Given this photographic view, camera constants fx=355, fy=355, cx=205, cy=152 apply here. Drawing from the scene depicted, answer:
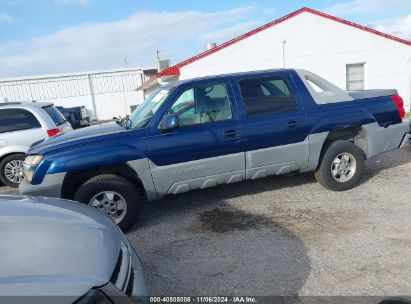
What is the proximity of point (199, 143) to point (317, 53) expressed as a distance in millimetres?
13221

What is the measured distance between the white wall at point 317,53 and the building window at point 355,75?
0.22 metres

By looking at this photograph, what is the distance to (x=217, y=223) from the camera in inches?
176

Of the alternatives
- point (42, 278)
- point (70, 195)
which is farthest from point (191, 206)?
point (42, 278)

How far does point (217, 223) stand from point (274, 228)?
2.37ft

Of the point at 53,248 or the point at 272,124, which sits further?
the point at 272,124

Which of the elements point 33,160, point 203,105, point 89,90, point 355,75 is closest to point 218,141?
point 203,105

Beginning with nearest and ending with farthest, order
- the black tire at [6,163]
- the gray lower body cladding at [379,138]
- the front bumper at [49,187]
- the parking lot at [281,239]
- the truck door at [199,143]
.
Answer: the parking lot at [281,239] → the front bumper at [49,187] → the truck door at [199,143] → the gray lower body cladding at [379,138] → the black tire at [6,163]

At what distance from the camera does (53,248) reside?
1.96 m

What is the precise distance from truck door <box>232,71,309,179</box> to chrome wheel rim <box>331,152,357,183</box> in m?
0.52

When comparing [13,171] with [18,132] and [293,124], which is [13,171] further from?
[293,124]

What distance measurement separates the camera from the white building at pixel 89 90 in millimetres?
27281

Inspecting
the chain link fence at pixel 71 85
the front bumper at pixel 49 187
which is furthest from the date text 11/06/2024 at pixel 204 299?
the chain link fence at pixel 71 85

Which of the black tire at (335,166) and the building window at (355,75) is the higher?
the building window at (355,75)

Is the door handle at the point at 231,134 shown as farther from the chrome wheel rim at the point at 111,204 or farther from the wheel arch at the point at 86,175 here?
the chrome wheel rim at the point at 111,204
